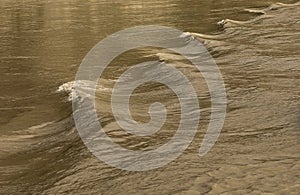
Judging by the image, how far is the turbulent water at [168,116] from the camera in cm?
549

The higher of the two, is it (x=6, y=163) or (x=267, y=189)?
(x=267, y=189)

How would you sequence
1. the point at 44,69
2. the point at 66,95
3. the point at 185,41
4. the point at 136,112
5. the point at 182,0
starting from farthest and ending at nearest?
the point at 182,0 → the point at 185,41 → the point at 44,69 → the point at 66,95 → the point at 136,112

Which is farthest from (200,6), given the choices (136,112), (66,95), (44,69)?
(136,112)

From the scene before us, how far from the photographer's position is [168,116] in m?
7.64

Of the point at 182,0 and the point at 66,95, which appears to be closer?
the point at 66,95

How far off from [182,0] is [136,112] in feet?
58.3

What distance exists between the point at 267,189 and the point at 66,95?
18.9 feet

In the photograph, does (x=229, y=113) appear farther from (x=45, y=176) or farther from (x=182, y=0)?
(x=182, y=0)

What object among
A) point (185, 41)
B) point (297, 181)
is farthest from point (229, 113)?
point (185, 41)

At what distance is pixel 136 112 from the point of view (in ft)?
26.6

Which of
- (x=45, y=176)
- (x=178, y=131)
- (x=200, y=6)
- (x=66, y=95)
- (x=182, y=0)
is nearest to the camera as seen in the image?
(x=45, y=176)

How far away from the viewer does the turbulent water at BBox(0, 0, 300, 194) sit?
18.0 ft

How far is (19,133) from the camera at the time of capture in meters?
8.23

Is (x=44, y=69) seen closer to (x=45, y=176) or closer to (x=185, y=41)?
(x=185, y=41)
